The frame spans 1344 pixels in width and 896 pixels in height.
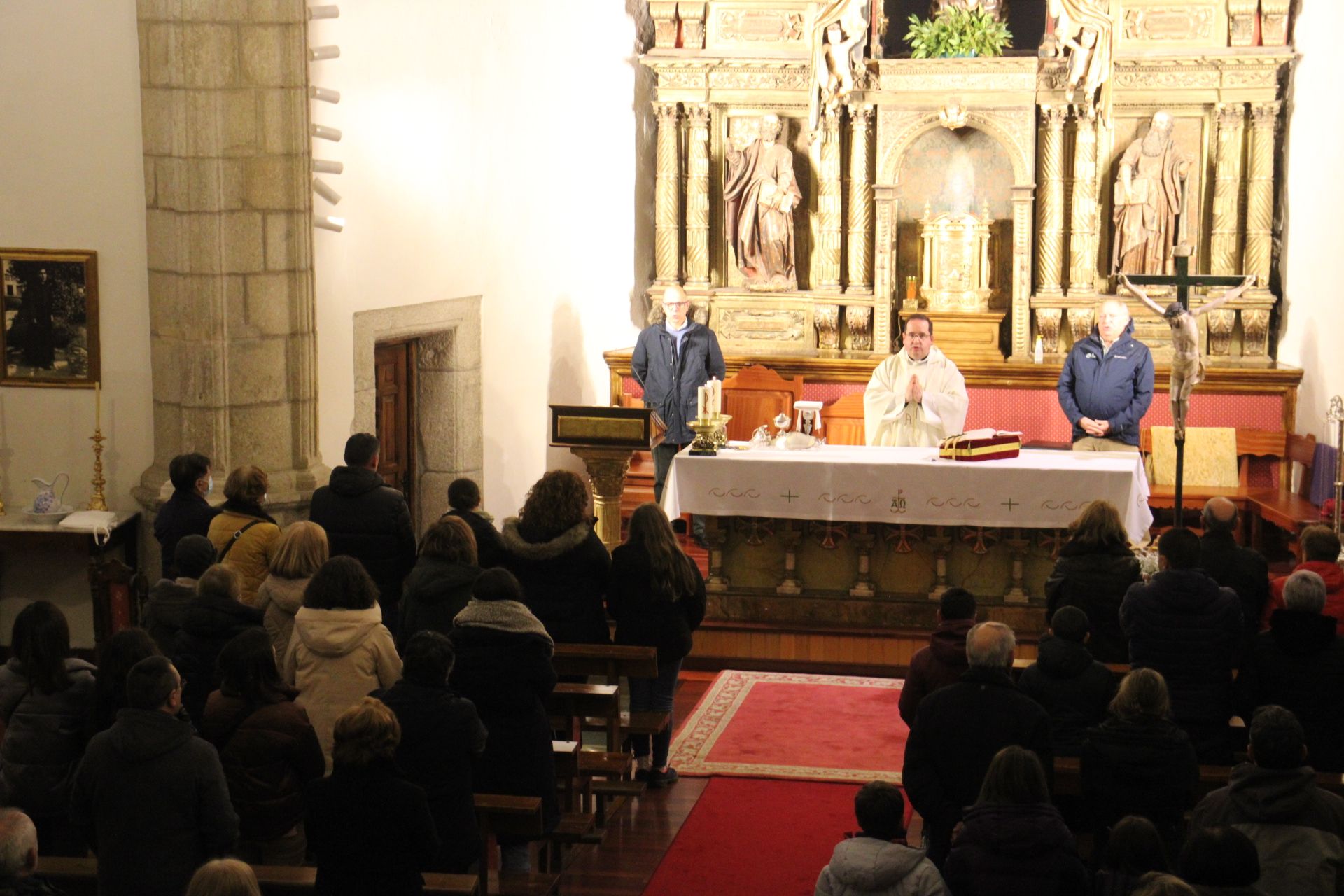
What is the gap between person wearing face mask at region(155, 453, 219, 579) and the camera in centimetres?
750

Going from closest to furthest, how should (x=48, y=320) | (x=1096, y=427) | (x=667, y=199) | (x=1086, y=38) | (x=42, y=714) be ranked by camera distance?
(x=42, y=714), (x=48, y=320), (x=1096, y=427), (x=1086, y=38), (x=667, y=199)

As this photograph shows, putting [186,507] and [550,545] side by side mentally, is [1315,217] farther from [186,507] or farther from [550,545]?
[186,507]

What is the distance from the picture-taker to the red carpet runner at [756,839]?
6516mm

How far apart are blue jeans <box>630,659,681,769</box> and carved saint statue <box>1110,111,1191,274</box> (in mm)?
7756

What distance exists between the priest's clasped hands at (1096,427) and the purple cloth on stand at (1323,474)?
226 cm

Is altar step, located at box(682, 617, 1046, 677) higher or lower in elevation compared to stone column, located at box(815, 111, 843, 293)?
lower

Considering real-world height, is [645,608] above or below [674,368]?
below

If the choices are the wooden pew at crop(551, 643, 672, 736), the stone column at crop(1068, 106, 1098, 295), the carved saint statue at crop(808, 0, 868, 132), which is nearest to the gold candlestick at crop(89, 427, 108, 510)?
the wooden pew at crop(551, 643, 672, 736)

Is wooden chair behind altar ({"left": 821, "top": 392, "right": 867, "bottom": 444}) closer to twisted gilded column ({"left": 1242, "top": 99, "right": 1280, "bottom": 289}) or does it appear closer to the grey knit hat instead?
twisted gilded column ({"left": 1242, "top": 99, "right": 1280, "bottom": 289})

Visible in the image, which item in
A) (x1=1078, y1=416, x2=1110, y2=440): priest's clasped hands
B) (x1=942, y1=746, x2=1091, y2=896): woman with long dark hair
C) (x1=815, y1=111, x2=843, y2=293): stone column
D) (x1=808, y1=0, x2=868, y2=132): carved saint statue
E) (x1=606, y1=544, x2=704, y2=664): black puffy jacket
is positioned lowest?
(x1=942, y1=746, x2=1091, y2=896): woman with long dark hair

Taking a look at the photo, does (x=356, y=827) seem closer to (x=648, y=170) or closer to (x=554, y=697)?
(x=554, y=697)

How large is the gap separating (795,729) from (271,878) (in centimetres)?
412

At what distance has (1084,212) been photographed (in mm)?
13883

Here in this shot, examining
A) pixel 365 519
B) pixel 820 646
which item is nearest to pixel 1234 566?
pixel 820 646
